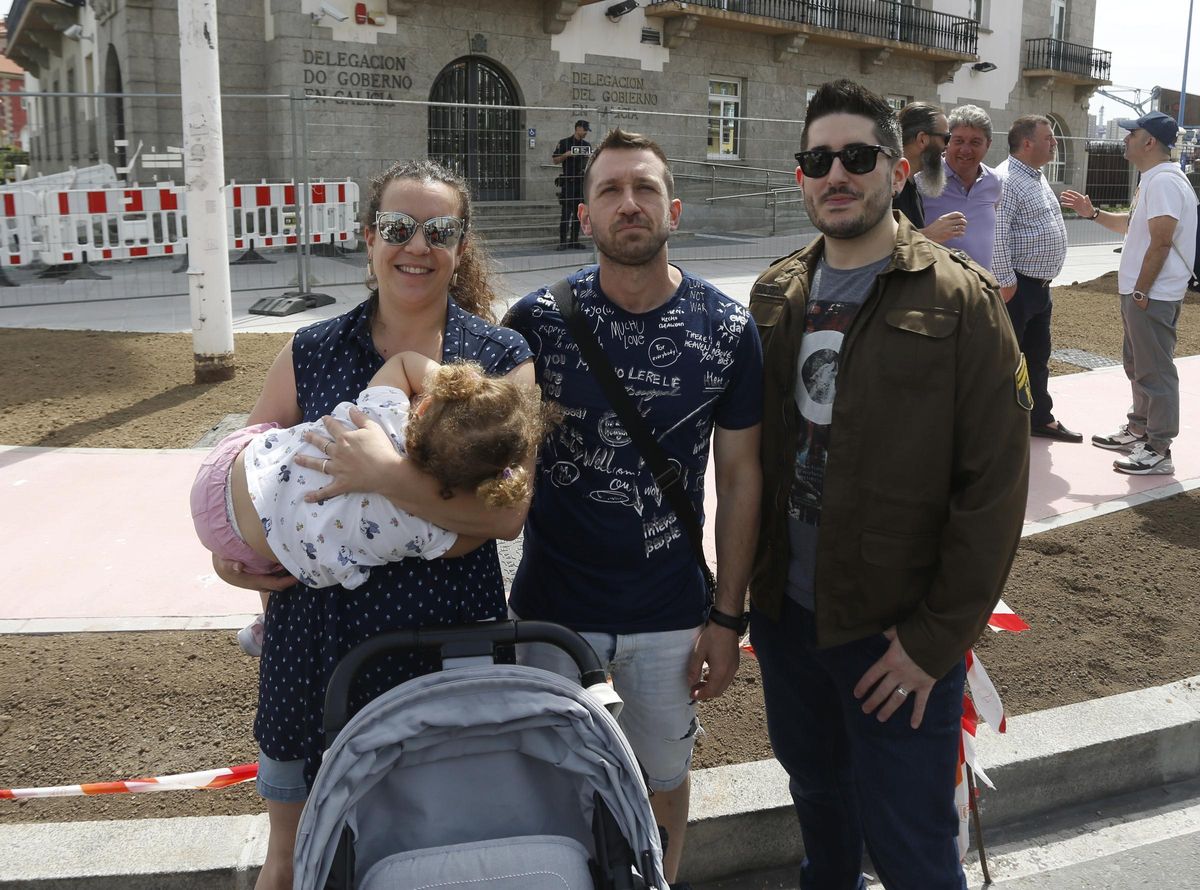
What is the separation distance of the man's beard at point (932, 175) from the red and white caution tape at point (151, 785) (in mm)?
4565

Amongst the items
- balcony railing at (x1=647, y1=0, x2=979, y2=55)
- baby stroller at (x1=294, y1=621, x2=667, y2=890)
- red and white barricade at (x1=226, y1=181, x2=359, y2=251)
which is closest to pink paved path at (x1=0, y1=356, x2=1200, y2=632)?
baby stroller at (x1=294, y1=621, x2=667, y2=890)

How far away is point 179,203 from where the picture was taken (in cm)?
1196

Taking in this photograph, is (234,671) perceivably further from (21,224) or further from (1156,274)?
(21,224)

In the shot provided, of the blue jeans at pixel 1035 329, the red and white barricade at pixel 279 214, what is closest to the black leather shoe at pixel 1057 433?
the blue jeans at pixel 1035 329

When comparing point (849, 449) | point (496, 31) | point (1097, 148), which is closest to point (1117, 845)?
point (849, 449)

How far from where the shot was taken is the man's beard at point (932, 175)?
566 cm

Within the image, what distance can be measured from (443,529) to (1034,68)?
34.9 m

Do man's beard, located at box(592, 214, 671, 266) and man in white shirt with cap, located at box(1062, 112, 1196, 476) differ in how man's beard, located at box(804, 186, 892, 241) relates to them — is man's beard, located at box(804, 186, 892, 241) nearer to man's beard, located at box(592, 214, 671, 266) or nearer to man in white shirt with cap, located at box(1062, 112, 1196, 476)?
man's beard, located at box(592, 214, 671, 266)

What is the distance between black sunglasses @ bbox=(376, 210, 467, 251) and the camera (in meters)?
2.29

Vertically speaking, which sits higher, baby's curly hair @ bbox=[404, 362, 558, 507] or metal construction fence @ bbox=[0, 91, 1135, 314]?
metal construction fence @ bbox=[0, 91, 1135, 314]

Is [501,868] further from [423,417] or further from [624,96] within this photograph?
[624,96]

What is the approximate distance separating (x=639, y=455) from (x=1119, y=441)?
567 cm

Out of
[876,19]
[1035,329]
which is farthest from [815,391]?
[876,19]

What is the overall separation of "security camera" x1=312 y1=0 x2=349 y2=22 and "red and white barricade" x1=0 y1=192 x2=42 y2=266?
788 centimetres
